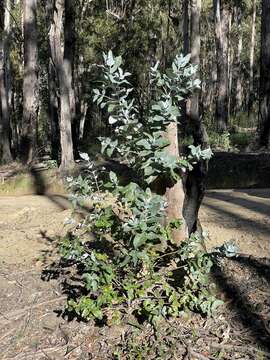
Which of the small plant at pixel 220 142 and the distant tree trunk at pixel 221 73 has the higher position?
the distant tree trunk at pixel 221 73

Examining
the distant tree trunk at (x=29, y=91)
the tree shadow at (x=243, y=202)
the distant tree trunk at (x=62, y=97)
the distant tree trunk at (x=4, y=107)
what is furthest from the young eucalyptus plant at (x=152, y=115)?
the distant tree trunk at (x=4, y=107)

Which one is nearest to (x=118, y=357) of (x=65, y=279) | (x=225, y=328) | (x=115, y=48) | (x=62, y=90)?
(x=225, y=328)

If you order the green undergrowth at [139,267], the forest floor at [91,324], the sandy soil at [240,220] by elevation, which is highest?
the green undergrowth at [139,267]

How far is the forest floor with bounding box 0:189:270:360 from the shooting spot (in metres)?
3.24

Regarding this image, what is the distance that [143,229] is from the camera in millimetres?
3057

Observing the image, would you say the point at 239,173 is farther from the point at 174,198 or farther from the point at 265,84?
the point at 174,198

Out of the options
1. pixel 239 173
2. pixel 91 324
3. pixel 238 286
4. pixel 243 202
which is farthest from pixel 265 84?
pixel 91 324

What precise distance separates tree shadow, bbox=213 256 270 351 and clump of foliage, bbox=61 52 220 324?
237 mm

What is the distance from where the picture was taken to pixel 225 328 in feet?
10.9

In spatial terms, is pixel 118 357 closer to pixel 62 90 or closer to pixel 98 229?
pixel 98 229

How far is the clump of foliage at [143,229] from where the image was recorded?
3158mm

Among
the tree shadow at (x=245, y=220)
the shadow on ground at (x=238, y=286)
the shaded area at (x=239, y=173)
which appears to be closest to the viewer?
the shadow on ground at (x=238, y=286)

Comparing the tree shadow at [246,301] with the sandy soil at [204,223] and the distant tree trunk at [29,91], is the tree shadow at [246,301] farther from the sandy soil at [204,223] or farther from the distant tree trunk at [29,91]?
the distant tree trunk at [29,91]

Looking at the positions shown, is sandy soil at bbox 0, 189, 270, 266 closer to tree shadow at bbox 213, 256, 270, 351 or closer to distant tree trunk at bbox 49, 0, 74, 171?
tree shadow at bbox 213, 256, 270, 351
